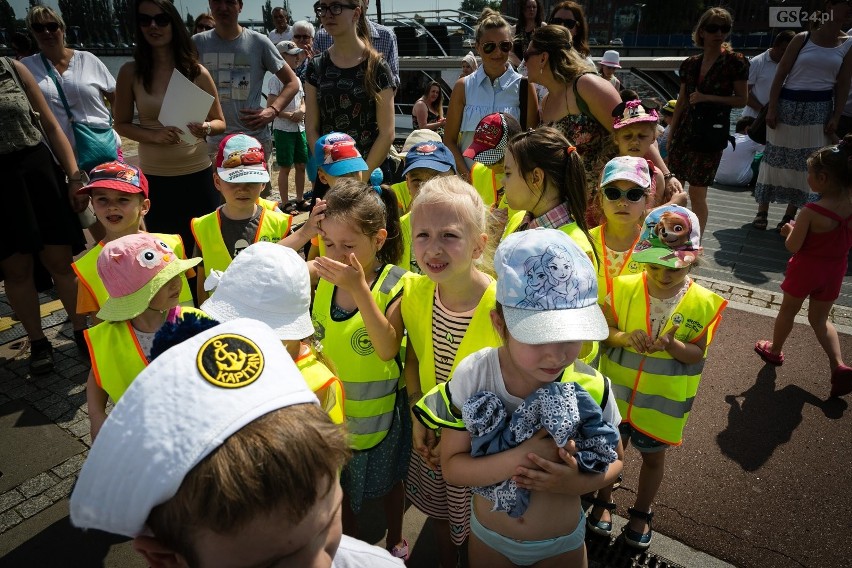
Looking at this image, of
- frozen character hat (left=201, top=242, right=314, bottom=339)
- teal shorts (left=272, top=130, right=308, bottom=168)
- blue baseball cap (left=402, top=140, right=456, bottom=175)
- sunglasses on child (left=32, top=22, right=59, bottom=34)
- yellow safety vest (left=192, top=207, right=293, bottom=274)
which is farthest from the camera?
teal shorts (left=272, top=130, right=308, bottom=168)

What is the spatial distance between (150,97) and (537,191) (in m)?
2.85

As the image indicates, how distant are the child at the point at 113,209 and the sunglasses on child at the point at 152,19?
1116 mm

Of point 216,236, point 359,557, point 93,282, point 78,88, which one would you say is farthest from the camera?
point 78,88

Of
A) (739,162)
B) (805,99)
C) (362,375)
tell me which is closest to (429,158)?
(362,375)

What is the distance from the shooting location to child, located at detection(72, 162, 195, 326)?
2998mm

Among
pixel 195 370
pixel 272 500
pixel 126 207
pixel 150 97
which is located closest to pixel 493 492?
pixel 272 500

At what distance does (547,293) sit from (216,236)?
2369 mm

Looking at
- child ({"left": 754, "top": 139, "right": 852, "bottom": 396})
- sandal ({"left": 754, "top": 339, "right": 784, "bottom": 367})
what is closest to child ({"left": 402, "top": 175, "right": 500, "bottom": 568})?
child ({"left": 754, "top": 139, "right": 852, "bottom": 396})

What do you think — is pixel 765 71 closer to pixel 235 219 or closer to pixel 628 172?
pixel 628 172

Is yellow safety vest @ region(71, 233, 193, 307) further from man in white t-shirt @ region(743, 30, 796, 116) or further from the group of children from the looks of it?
man in white t-shirt @ region(743, 30, 796, 116)

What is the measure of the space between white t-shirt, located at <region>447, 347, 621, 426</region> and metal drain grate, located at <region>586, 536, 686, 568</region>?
128cm

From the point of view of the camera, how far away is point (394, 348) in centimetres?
238

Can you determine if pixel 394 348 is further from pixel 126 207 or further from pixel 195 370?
pixel 126 207

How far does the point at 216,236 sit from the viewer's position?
325cm
